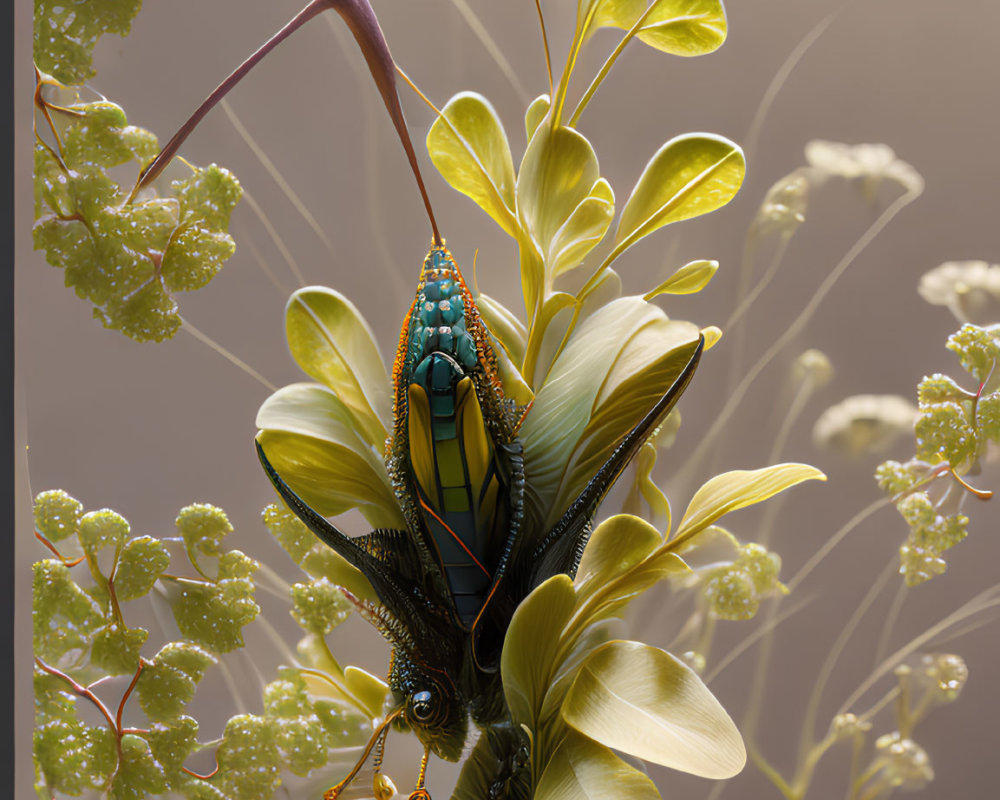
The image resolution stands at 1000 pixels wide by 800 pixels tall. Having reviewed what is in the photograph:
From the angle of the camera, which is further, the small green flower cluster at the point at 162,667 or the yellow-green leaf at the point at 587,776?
the small green flower cluster at the point at 162,667

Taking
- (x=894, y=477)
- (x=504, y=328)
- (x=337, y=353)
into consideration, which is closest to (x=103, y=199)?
(x=337, y=353)

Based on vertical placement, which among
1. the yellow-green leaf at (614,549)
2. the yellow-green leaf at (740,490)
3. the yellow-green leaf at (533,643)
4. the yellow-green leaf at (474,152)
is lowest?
the yellow-green leaf at (533,643)

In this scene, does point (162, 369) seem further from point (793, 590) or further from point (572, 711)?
point (793, 590)

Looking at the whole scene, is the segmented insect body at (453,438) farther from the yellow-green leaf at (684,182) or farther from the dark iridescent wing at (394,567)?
the yellow-green leaf at (684,182)

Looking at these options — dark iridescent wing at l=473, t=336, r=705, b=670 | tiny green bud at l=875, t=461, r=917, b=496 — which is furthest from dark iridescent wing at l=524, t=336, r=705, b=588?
tiny green bud at l=875, t=461, r=917, b=496

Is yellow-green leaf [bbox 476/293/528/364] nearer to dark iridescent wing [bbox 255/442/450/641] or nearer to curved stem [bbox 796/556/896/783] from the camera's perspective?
dark iridescent wing [bbox 255/442/450/641]

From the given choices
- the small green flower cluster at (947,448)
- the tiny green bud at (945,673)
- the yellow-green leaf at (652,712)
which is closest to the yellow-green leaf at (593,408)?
the yellow-green leaf at (652,712)

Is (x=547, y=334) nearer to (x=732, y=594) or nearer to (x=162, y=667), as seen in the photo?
(x=732, y=594)
